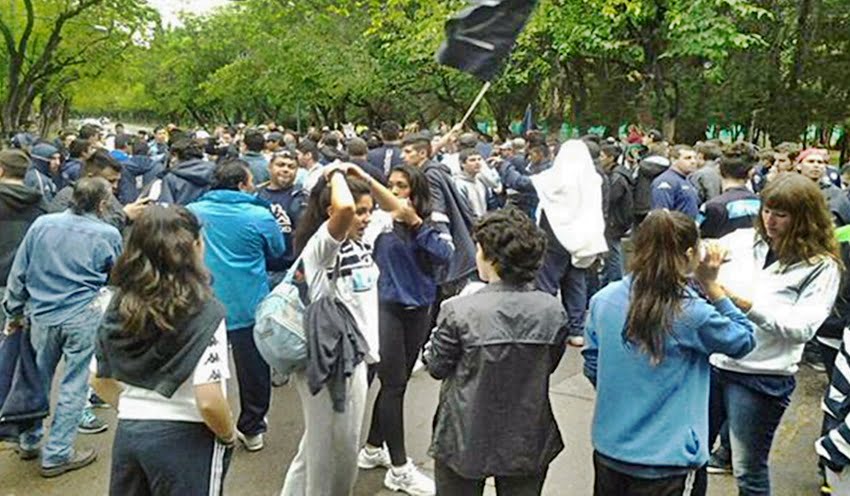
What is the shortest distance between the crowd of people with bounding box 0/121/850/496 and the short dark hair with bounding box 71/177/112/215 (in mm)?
13

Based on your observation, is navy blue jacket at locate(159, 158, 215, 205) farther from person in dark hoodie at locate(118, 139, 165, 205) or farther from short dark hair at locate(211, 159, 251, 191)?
person in dark hoodie at locate(118, 139, 165, 205)

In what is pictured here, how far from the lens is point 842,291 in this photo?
4398 millimetres

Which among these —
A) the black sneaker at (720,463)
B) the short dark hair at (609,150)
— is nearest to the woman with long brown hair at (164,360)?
the black sneaker at (720,463)

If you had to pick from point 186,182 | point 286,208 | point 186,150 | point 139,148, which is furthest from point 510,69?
point 286,208

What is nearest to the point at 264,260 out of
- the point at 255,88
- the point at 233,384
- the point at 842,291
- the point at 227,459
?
the point at 233,384

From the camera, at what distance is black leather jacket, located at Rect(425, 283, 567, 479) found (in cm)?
296

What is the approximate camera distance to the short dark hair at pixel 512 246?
301 cm

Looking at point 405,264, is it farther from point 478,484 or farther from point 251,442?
point 251,442

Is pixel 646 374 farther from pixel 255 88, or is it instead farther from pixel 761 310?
pixel 255 88

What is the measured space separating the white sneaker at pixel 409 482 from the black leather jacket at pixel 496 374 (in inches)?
56.9

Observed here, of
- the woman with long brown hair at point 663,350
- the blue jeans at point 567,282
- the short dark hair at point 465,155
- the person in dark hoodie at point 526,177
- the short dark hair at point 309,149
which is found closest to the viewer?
the woman with long brown hair at point 663,350

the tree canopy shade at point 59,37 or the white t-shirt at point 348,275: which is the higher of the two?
the tree canopy shade at point 59,37

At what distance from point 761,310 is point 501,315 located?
3.95ft

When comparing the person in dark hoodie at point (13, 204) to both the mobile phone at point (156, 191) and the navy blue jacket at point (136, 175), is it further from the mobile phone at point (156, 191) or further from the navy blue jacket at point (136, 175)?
the navy blue jacket at point (136, 175)
